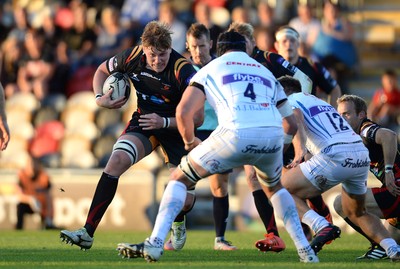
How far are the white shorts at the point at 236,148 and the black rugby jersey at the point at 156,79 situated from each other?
1.79m

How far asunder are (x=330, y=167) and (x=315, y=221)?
541 millimetres

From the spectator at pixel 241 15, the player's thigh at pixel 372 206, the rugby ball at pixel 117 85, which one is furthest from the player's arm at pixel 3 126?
the spectator at pixel 241 15

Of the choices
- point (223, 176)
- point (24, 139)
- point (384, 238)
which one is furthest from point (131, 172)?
point (384, 238)

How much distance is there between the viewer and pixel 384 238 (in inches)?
408

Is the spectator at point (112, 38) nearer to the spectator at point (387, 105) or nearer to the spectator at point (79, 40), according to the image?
the spectator at point (79, 40)

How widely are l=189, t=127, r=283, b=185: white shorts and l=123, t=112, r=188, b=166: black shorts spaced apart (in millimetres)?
1955

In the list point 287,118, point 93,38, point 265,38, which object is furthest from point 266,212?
point 93,38

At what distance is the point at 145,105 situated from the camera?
11.4 m

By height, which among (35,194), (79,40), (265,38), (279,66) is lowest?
(35,194)

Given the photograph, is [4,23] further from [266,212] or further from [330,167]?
[330,167]

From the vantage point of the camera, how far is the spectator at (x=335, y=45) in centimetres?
1881

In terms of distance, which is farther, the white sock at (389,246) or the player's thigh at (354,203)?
the player's thigh at (354,203)

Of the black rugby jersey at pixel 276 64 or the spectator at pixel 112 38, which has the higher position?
the spectator at pixel 112 38

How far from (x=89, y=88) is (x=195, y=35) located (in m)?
8.94
